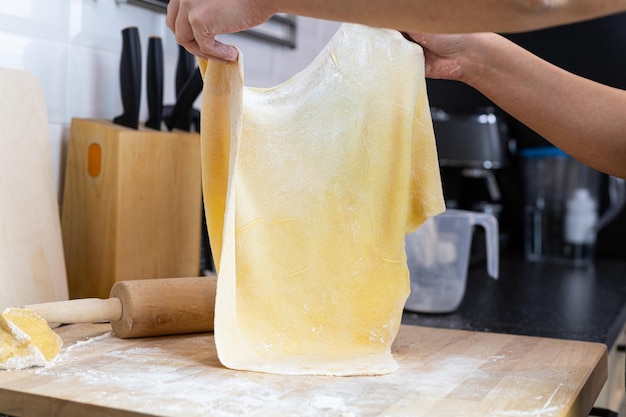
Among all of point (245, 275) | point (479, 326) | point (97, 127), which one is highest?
point (97, 127)

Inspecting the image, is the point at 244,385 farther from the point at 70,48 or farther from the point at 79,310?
the point at 70,48

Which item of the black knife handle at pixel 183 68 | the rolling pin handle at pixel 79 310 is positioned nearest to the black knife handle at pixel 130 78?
the black knife handle at pixel 183 68

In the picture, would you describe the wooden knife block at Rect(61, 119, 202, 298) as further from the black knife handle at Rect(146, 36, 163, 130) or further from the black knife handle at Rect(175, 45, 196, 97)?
the black knife handle at Rect(175, 45, 196, 97)

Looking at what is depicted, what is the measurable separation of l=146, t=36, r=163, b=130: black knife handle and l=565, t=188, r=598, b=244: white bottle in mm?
1470

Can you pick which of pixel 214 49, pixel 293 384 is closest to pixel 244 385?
pixel 293 384

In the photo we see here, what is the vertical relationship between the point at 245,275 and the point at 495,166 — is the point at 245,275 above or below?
below

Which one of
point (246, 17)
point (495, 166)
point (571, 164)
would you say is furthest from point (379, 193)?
point (571, 164)

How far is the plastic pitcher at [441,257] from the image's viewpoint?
1486mm

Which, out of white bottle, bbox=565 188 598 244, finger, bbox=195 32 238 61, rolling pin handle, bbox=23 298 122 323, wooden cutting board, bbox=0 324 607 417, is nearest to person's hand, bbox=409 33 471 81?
finger, bbox=195 32 238 61

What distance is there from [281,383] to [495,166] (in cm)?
141

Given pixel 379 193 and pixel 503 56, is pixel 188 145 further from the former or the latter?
pixel 503 56

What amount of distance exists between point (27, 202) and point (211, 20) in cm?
45

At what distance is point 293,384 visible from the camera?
90cm

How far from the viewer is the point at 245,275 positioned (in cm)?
106
